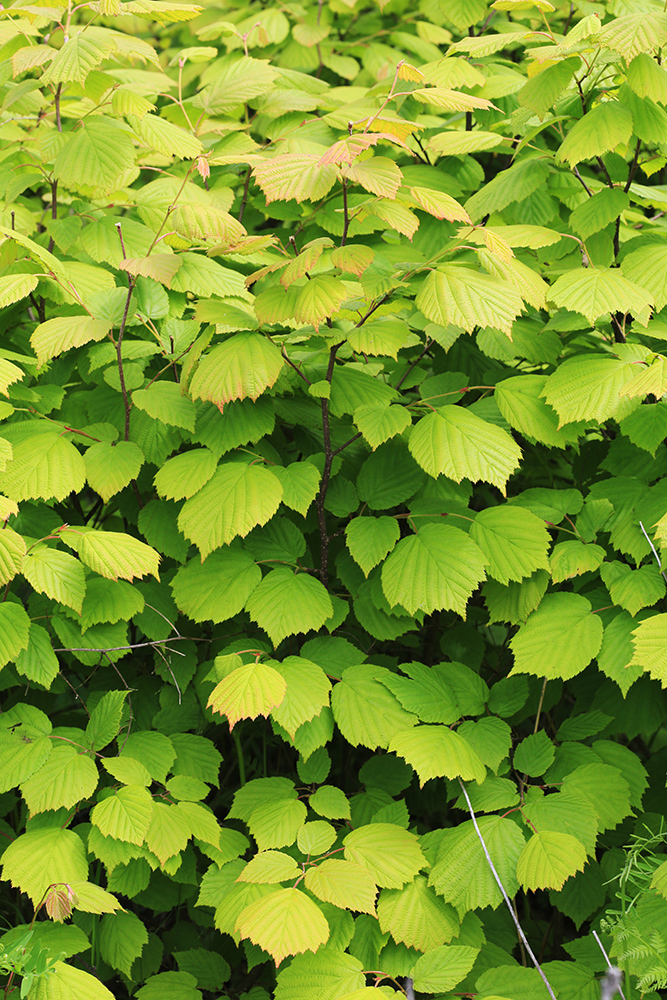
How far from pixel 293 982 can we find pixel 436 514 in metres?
1.00

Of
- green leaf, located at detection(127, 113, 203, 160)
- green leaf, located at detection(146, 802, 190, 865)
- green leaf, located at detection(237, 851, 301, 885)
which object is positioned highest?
green leaf, located at detection(127, 113, 203, 160)

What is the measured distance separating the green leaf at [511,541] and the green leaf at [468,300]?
424mm

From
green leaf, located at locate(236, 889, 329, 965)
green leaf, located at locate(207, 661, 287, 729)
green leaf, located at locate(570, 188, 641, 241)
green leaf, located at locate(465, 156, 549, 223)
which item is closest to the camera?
green leaf, located at locate(236, 889, 329, 965)

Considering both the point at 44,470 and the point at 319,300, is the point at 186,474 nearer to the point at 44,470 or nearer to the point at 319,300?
the point at 44,470

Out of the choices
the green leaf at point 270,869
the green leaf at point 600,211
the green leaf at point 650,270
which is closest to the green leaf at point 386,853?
the green leaf at point 270,869

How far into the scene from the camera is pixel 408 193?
170 centimetres

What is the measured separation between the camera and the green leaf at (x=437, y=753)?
164 cm

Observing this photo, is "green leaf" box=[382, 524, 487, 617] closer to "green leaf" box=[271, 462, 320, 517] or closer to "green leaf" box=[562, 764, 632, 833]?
"green leaf" box=[271, 462, 320, 517]

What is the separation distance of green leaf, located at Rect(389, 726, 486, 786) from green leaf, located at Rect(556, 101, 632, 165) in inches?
50.9

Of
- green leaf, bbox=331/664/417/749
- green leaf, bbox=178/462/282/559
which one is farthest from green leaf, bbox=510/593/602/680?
green leaf, bbox=178/462/282/559

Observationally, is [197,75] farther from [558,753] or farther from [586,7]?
[558,753]

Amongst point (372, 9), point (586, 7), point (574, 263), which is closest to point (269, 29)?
point (372, 9)

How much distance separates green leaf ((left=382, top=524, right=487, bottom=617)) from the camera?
1.71m

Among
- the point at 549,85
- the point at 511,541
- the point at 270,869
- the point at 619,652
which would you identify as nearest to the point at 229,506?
the point at 511,541
